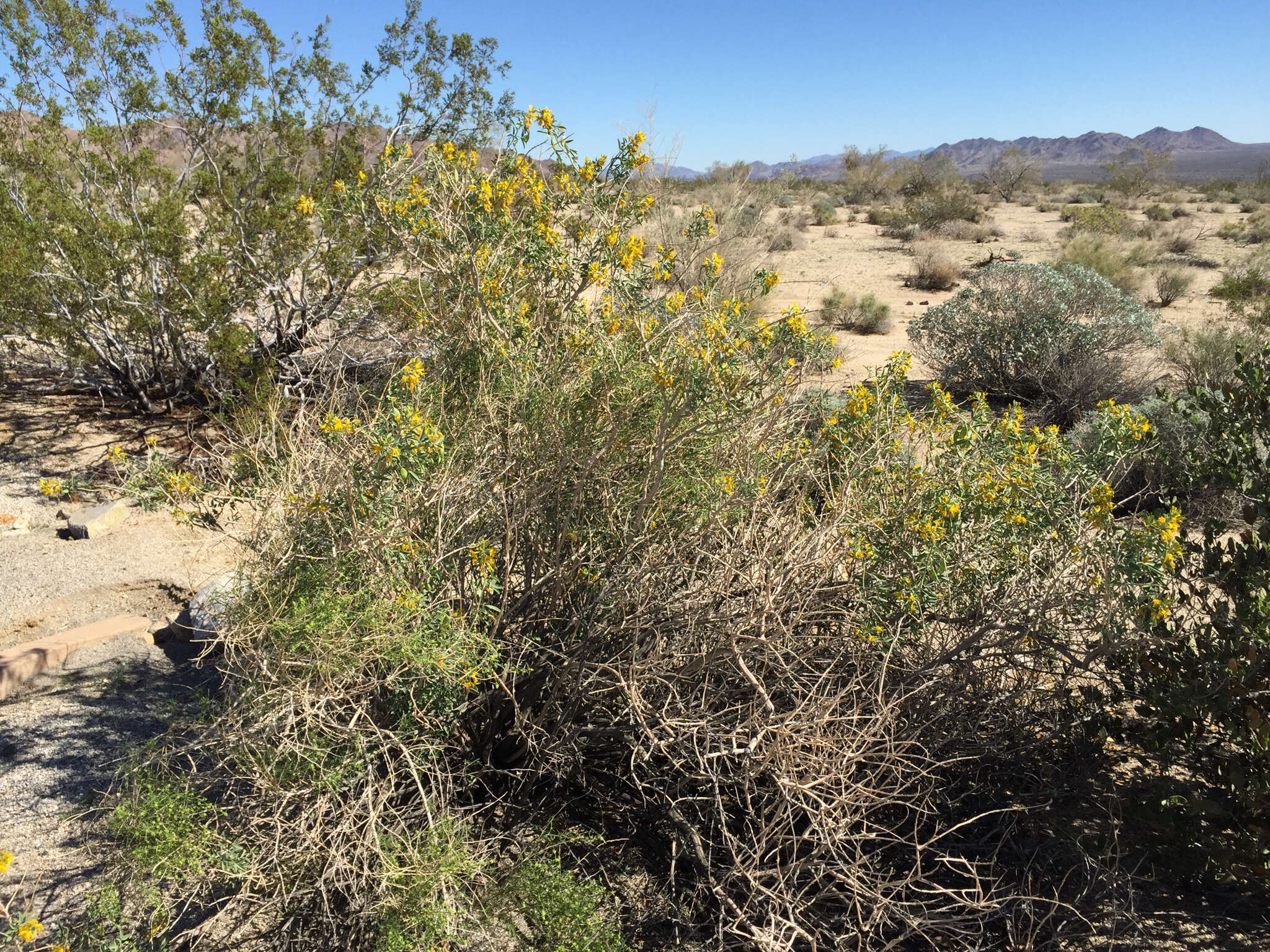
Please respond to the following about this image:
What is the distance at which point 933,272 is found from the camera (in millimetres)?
15094

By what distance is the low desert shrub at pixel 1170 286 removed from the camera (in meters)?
13.0

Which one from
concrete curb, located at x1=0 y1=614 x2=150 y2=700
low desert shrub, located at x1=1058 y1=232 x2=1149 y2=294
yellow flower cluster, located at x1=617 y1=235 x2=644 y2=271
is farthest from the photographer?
low desert shrub, located at x1=1058 y1=232 x2=1149 y2=294

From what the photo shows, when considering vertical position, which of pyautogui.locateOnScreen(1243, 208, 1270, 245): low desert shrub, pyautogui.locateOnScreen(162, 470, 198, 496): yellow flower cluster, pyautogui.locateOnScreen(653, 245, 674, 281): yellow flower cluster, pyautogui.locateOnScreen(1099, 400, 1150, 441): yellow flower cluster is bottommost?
pyautogui.locateOnScreen(1243, 208, 1270, 245): low desert shrub

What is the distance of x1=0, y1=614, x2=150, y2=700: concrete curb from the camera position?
4223 mm

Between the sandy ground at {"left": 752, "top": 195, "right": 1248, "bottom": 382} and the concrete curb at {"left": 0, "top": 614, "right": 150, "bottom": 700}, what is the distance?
6316 millimetres

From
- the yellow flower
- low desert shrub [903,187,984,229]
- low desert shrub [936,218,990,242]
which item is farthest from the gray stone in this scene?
low desert shrub [903,187,984,229]

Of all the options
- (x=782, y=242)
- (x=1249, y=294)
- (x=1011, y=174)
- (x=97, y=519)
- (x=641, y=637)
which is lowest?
(x=97, y=519)

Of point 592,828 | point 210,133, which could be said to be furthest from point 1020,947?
point 210,133

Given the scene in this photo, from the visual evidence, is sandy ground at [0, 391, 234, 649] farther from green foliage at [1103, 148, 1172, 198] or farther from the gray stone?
green foliage at [1103, 148, 1172, 198]

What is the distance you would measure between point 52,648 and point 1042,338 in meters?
8.80

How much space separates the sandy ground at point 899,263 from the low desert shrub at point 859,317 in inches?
7.1

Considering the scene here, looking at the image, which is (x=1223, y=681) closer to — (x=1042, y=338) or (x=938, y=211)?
(x=1042, y=338)

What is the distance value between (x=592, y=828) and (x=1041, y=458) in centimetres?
238

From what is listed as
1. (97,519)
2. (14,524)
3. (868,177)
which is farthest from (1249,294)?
(868,177)
